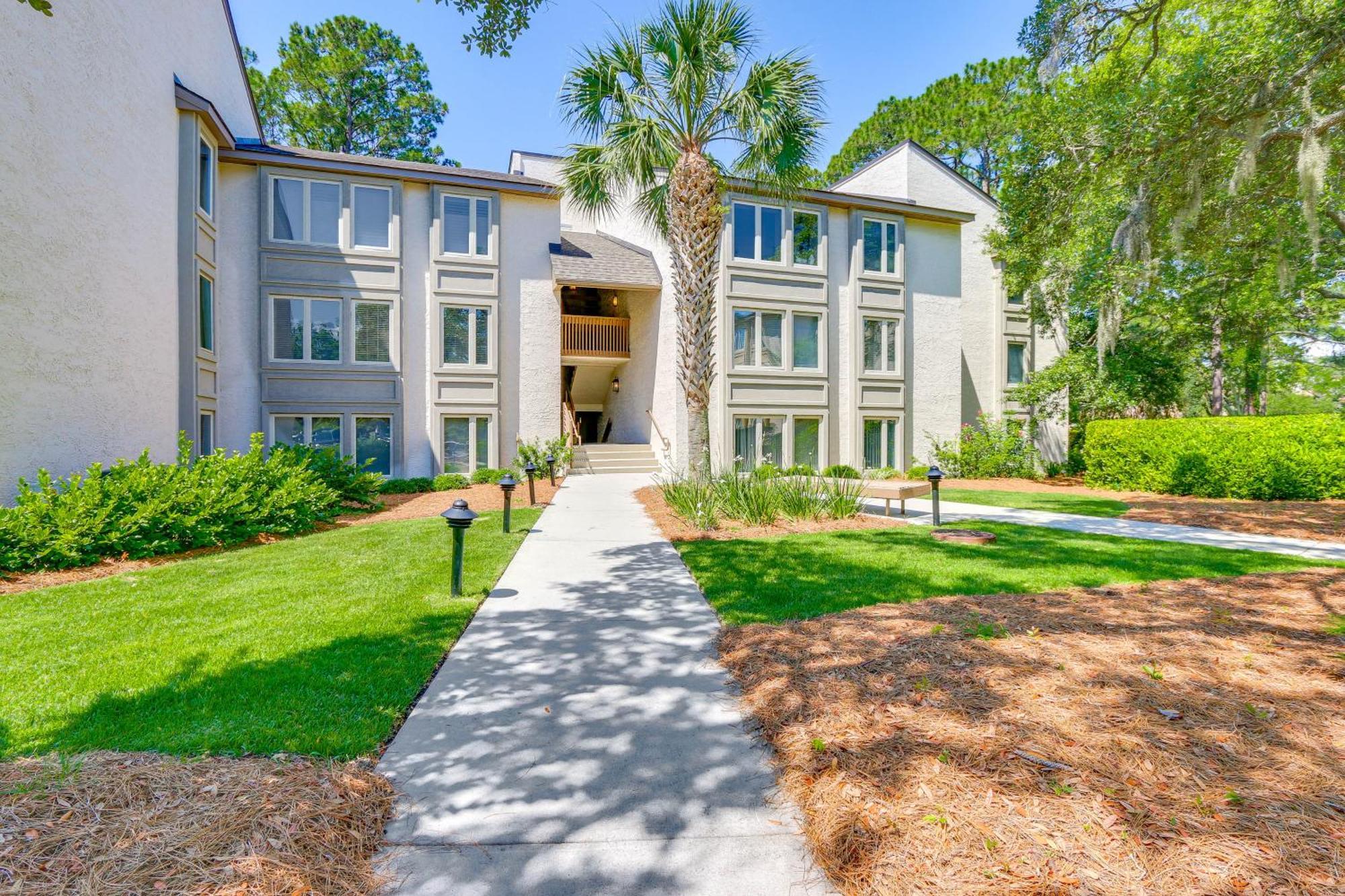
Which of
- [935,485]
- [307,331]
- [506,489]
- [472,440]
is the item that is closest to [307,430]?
[307,331]

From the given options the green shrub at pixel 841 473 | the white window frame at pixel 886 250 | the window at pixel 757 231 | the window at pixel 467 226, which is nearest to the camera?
the green shrub at pixel 841 473

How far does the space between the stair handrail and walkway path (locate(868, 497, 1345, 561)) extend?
6389 mm

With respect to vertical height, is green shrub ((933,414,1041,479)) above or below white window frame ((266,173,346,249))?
below

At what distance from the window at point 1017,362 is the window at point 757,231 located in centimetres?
954

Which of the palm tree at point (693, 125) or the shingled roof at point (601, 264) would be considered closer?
the palm tree at point (693, 125)

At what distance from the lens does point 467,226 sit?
1611 centimetres

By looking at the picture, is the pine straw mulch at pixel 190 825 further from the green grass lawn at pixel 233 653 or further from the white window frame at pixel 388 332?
the white window frame at pixel 388 332

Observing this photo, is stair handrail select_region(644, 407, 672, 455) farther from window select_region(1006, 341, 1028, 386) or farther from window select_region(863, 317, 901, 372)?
window select_region(1006, 341, 1028, 386)

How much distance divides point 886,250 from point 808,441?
6565 mm

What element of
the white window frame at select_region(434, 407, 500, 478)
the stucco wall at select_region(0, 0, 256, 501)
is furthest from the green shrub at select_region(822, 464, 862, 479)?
the stucco wall at select_region(0, 0, 256, 501)

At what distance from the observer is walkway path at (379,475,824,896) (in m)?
2.23

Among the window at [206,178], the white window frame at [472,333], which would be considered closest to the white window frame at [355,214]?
the white window frame at [472,333]

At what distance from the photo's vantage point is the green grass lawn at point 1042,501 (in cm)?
1173

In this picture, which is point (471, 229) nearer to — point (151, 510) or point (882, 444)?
point (151, 510)
